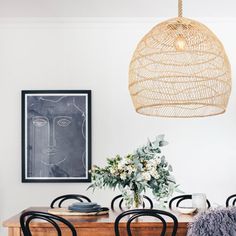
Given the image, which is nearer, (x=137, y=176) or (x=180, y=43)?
(x=180, y=43)

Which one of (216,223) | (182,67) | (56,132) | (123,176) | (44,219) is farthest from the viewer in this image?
(56,132)

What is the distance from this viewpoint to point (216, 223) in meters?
2.39

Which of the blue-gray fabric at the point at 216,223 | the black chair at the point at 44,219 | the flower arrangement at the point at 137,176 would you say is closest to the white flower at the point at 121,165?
the flower arrangement at the point at 137,176

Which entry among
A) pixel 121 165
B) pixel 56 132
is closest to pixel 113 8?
pixel 56 132

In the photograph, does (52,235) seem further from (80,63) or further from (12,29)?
(12,29)

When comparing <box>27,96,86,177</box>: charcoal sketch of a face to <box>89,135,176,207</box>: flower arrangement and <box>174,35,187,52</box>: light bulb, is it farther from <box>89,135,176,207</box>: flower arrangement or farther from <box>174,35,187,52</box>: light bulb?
<box>174,35,187,52</box>: light bulb

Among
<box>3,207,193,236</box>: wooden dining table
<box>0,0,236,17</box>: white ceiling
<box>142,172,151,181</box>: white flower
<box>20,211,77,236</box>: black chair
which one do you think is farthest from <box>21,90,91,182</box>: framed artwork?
<box>20,211,77,236</box>: black chair

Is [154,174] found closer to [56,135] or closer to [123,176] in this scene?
[123,176]

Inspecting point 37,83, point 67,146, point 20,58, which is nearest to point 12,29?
point 20,58

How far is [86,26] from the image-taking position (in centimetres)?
554

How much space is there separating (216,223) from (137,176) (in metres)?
1.55

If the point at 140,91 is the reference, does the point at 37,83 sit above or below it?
above

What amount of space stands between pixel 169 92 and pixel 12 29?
3.05 m

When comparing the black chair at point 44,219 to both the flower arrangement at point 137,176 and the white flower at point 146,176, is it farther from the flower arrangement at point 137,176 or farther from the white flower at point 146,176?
the white flower at point 146,176
